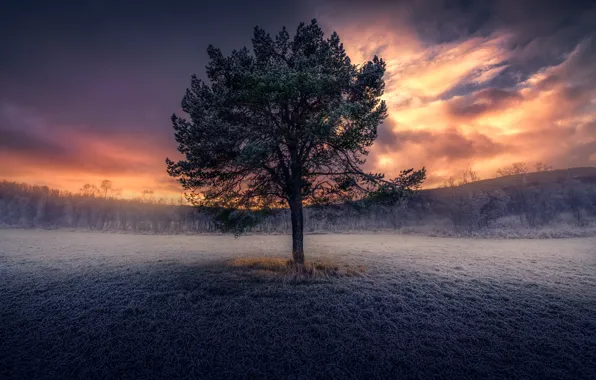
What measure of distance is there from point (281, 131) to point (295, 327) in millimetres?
8294

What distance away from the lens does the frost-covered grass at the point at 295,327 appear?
470 cm

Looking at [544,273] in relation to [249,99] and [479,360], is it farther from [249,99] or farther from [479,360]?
[249,99]

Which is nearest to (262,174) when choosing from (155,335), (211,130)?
(211,130)

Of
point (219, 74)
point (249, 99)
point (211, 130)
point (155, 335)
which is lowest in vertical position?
point (155, 335)

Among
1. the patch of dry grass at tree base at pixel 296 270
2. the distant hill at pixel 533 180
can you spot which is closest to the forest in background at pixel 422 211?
the distant hill at pixel 533 180

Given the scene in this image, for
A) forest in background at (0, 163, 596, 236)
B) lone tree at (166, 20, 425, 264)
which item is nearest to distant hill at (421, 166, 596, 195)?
forest in background at (0, 163, 596, 236)

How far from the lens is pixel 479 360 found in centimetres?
487

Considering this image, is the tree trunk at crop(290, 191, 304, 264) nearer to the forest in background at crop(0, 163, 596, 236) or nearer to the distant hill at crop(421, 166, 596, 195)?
the forest in background at crop(0, 163, 596, 236)

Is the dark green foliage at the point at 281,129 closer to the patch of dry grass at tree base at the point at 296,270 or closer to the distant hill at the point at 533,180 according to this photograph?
the patch of dry grass at tree base at the point at 296,270

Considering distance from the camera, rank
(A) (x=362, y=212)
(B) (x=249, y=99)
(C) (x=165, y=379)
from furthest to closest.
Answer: (A) (x=362, y=212) < (B) (x=249, y=99) < (C) (x=165, y=379)

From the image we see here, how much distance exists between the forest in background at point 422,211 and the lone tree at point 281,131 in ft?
117

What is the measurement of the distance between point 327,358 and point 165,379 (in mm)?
3296

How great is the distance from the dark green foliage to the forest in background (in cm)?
3552

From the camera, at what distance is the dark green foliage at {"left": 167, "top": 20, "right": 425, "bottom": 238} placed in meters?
10.4
